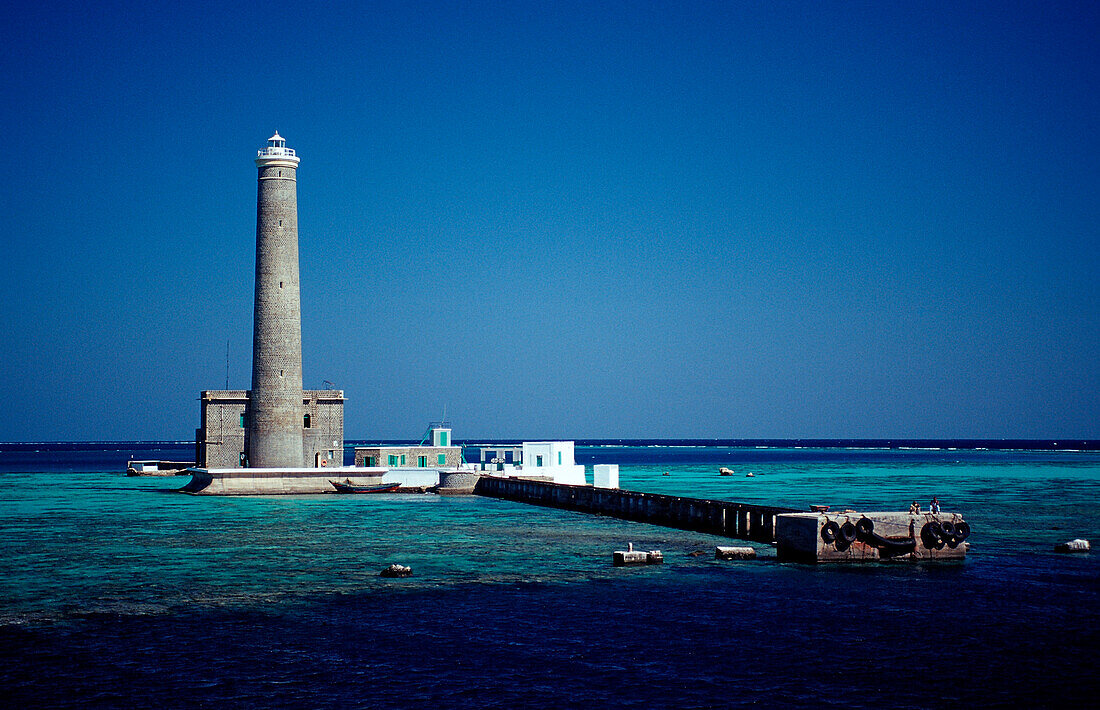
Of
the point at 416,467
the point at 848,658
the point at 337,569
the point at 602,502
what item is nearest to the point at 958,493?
the point at 602,502

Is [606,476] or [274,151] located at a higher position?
[274,151]

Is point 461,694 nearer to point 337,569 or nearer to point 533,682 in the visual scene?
point 533,682

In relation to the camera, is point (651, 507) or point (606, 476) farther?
point (606, 476)

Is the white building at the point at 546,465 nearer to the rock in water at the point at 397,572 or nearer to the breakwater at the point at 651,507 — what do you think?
the breakwater at the point at 651,507

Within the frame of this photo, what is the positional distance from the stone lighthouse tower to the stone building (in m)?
5.49

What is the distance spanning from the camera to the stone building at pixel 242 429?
77562 mm

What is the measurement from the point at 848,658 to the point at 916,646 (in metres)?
2.05

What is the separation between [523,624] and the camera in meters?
25.8

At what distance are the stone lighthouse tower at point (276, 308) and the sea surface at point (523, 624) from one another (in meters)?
21.5

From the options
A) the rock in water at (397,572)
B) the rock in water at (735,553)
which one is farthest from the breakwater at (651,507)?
the rock in water at (397,572)

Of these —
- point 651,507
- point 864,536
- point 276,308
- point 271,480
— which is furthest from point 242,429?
point 864,536

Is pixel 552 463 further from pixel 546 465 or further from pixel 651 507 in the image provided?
pixel 651 507

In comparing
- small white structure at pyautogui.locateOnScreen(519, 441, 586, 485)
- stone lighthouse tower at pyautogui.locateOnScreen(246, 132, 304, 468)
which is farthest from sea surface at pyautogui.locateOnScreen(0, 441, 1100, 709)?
small white structure at pyautogui.locateOnScreen(519, 441, 586, 485)

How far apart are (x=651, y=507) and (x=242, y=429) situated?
39.2 meters
